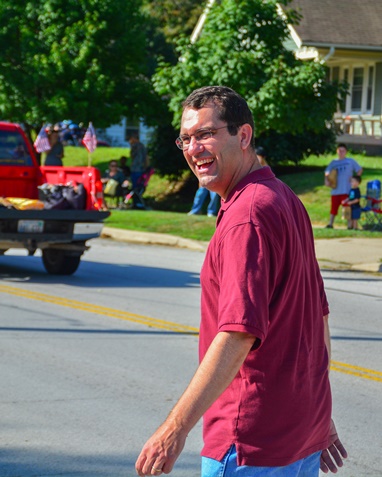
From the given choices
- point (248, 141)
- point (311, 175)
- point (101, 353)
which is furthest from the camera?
point (311, 175)

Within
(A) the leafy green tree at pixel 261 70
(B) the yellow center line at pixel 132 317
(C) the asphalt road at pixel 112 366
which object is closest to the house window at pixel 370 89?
(A) the leafy green tree at pixel 261 70

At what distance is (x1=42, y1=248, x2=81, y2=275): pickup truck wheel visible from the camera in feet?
46.7

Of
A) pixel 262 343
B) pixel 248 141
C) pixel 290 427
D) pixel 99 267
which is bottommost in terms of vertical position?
pixel 99 267

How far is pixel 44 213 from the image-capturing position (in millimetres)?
13320

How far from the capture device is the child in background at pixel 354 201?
67.5 ft

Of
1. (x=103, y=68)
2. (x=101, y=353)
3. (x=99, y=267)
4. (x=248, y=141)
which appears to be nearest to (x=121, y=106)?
(x=103, y=68)

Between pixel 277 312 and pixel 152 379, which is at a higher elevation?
pixel 277 312

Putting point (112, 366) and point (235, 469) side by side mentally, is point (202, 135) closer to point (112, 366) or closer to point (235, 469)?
point (235, 469)

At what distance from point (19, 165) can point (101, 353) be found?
6.55m

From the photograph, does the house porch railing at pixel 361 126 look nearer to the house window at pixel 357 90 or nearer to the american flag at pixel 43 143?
the house window at pixel 357 90

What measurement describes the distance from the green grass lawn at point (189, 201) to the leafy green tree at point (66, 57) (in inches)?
128

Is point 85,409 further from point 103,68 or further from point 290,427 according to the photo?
point 103,68

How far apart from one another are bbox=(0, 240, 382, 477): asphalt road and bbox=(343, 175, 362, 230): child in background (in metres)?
5.98

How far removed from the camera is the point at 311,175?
29641 millimetres
